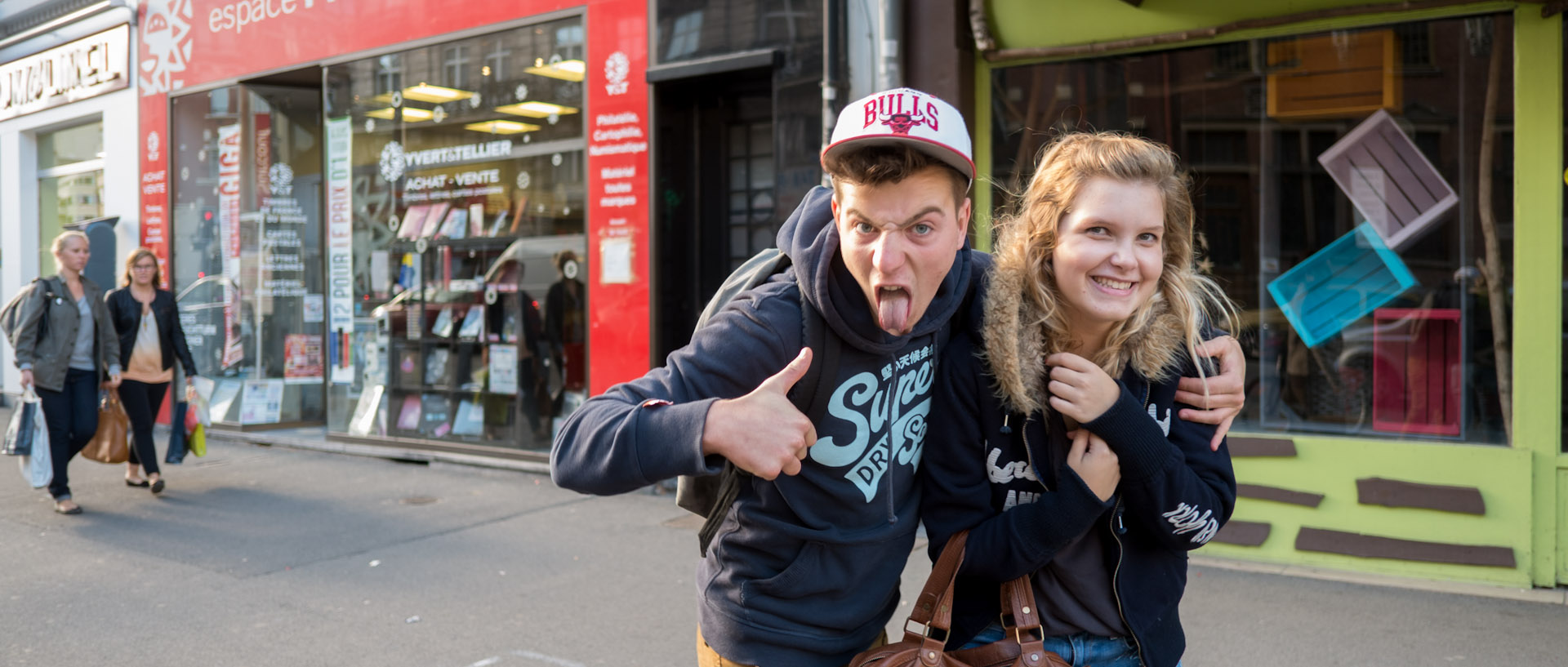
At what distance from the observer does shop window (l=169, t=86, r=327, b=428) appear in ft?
37.6

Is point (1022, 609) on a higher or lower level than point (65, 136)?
lower

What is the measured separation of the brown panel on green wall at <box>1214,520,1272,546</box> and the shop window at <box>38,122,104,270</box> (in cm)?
1288

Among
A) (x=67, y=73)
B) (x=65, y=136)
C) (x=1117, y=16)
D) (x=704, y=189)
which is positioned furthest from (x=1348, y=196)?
(x=65, y=136)

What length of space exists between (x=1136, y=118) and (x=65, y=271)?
7.34 m

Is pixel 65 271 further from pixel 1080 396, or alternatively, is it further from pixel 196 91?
pixel 1080 396

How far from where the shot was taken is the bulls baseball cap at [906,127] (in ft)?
5.79

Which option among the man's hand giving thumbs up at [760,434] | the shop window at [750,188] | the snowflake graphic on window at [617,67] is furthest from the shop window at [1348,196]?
the man's hand giving thumbs up at [760,434]

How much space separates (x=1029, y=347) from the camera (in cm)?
191

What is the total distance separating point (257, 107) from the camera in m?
11.4

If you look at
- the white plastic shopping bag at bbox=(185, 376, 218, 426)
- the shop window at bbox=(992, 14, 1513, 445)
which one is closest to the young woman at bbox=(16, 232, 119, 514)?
the white plastic shopping bag at bbox=(185, 376, 218, 426)

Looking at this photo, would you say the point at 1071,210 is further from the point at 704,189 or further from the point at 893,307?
the point at 704,189

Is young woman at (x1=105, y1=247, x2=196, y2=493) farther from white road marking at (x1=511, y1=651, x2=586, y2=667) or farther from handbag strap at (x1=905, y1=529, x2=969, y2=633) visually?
handbag strap at (x1=905, y1=529, x2=969, y2=633)

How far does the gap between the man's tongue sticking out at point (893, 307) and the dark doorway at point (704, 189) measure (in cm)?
608

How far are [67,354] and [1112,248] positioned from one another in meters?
7.82
